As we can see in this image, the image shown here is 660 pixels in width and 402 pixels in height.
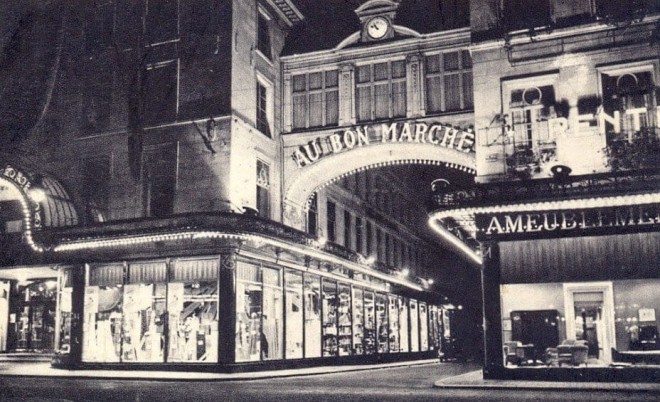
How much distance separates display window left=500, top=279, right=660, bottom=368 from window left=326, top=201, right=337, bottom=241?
47.0 feet

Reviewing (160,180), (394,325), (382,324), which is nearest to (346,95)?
(160,180)

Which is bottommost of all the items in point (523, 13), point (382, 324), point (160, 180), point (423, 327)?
point (423, 327)

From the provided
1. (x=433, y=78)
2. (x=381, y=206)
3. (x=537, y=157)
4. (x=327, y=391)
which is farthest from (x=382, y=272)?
(x=327, y=391)

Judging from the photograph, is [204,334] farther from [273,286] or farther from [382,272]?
[382,272]

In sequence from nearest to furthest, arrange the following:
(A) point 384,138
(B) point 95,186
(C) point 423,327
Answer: (A) point 384,138 < (B) point 95,186 < (C) point 423,327

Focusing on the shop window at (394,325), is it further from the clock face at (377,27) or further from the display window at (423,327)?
the clock face at (377,27)

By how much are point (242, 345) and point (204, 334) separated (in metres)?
1.38

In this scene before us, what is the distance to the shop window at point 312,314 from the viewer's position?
2997 cm

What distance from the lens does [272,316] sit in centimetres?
2722

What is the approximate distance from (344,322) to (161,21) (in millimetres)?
15833

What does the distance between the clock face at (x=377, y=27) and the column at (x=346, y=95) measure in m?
1.49

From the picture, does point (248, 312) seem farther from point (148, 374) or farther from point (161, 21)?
point (161, 21)

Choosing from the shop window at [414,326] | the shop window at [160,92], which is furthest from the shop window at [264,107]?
the shop window at [414,326]

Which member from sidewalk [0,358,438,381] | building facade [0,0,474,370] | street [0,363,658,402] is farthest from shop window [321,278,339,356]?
street [0,363,658,402]
